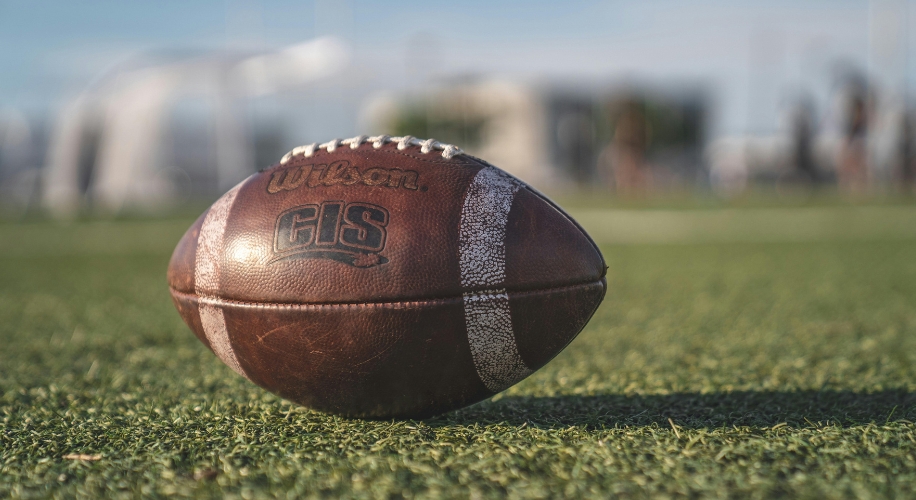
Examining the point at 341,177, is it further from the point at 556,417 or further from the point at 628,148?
the point at 628,148

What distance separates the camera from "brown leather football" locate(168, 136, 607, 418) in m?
1.63

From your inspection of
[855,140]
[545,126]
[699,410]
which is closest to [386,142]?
[699,410]

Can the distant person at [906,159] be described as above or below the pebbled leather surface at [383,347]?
below

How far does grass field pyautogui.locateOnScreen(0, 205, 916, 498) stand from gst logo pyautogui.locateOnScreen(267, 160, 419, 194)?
1.74ft

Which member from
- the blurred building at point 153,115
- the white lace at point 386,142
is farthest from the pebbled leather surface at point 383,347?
the blurred building at point 153,115

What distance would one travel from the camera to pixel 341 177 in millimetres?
1735

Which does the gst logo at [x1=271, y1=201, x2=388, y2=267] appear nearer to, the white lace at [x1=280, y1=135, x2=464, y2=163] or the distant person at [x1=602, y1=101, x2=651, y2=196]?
the white lace at [x1=280, y1=135, x2=464, y2=163]

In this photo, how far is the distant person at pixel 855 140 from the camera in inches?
524

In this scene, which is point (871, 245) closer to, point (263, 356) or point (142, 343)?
point (142, 343)

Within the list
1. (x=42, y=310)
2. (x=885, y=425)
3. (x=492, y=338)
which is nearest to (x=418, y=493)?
(x=492, y=338)

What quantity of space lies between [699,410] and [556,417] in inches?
14.1

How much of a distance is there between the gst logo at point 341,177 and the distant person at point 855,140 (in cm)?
1340

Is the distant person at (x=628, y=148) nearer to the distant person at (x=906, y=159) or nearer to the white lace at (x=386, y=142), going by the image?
the distant person at (x=906, y=159)

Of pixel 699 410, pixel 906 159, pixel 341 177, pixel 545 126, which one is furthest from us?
pixel 545 126
